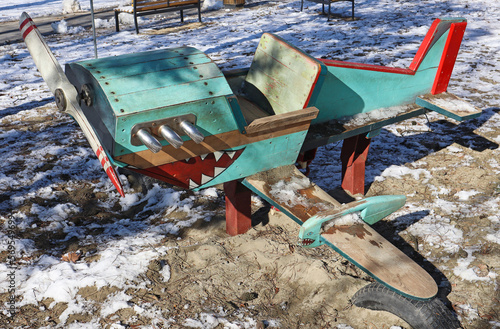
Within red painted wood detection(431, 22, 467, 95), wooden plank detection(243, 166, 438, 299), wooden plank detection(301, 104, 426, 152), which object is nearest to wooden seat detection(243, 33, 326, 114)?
wooden plank detection(301, 104, 426, 152)

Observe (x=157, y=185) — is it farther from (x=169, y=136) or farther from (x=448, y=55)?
(x=448, y=55)

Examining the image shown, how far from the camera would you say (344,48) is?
10031 millimetres

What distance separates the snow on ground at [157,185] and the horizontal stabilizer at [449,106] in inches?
39.8

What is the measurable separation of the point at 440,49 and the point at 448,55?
0.14 meters

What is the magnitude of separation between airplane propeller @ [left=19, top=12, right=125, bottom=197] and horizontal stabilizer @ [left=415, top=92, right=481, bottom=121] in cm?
320

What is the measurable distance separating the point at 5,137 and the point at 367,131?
199 inches

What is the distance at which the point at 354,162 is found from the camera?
4.96 metres

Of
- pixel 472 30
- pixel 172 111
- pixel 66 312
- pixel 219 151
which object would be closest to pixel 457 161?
pixel 219 151

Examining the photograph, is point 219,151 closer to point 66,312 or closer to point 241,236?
point 241,236

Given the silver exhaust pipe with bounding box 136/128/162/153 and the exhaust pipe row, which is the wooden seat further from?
the silver exhaust pipe with bounding box 136/128/162/153

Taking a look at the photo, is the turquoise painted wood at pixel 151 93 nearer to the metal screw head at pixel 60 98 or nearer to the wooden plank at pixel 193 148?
the wooden plank at pixel 193 148

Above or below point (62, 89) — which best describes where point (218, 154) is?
below

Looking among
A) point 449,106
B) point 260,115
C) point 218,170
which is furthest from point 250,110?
point 449,106

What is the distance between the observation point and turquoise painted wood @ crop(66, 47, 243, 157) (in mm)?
3010
